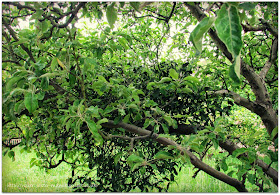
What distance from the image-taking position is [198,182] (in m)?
3.14

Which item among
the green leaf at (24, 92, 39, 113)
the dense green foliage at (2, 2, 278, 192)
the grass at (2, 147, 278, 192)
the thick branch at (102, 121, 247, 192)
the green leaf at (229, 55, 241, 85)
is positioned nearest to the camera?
the green leaf at (229, 55, 241, 85)

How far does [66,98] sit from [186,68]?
773mm

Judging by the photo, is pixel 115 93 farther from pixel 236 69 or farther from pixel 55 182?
pixel 55 182

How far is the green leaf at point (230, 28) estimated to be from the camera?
0.41m

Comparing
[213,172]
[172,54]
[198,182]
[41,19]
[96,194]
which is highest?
[172,54]

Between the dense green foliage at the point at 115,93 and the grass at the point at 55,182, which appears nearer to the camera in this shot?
the dense green foliage at the point at 115,93

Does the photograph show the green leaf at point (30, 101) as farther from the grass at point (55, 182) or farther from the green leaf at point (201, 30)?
the grass at point (55, 182)

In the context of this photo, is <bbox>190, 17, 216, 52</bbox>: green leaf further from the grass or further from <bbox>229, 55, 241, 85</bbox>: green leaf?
the grass

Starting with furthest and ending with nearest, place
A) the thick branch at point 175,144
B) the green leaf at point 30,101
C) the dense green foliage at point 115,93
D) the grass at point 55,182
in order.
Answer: the grass at point 55,182
the thick branch at point 175,144
the dense green foliage at point 115,93
the green leaf at point 30,101

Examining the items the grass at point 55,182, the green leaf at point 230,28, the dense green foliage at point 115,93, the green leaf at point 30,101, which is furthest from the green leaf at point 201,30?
the grass at point 55,182

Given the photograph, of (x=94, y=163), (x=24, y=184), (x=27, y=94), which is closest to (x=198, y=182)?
(x=94, y=163)

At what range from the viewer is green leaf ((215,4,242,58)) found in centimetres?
41

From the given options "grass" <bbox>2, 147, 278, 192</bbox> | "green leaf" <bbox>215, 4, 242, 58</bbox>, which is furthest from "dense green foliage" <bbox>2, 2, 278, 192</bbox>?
"grass" <bbox>2, 147, 278, 192</bbox>

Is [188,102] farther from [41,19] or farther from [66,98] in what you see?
[41,19]
